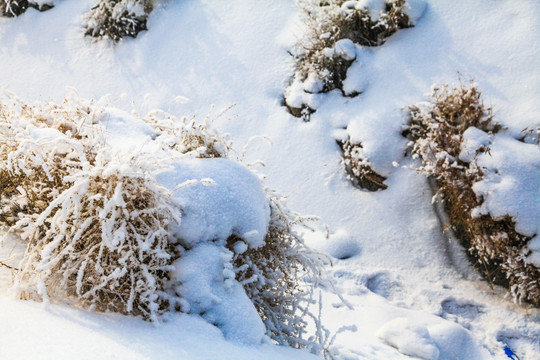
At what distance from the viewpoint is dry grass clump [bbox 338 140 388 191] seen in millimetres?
3799

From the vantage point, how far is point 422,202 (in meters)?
3.67

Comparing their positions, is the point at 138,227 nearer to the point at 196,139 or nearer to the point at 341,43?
the point at 196,139

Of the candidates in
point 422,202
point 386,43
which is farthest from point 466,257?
point 386,43

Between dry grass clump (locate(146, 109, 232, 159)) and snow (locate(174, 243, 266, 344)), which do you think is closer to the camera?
snow (locate(174, 243, 266, 344))

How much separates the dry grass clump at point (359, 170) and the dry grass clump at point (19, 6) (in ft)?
15.8

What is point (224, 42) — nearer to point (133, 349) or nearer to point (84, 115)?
point (84, 115)

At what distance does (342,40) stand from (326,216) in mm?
1829

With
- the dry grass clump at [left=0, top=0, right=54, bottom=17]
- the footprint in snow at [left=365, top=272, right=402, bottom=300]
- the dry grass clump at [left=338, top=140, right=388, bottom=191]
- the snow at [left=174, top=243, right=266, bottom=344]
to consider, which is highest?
the snow at [left=174, top=243, right=266, bottom=344]

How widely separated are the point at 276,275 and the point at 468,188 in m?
1.93

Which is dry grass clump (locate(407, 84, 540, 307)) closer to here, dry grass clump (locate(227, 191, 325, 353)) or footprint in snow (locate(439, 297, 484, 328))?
footprint in snow (locate(439, 297, 484, 328))

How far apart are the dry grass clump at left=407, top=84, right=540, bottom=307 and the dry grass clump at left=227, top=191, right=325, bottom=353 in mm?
1636

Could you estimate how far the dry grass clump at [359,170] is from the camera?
150 inches

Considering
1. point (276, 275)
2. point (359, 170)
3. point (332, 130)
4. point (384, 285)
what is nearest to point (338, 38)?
point (332, 130)

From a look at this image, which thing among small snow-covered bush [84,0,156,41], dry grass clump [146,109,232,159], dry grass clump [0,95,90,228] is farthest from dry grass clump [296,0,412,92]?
dry grass clump [0,95,90,228]
